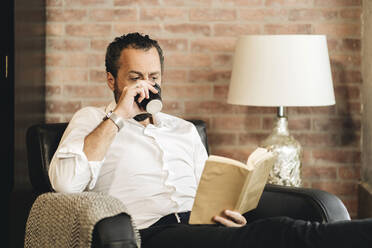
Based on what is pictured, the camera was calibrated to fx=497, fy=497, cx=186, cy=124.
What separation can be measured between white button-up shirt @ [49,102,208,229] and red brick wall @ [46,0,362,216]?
0.64m

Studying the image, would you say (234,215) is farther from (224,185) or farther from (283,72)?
(283,72)

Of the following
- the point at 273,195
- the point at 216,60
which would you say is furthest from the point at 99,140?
the point at 216,60

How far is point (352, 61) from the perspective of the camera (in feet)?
8.57

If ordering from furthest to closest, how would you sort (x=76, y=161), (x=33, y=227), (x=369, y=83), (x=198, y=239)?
(x=369, y=83) → (x=76, y=161) → (x=33, y=227) → (x=198, y=239)

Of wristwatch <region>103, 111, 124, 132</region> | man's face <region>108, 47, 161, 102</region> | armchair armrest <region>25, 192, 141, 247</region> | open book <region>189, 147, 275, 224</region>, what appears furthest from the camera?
man's face <region>108, 47, 161, 102</region>

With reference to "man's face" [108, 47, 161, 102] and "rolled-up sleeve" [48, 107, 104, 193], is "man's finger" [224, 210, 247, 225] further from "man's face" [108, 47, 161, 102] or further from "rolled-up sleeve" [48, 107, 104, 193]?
"man's face" [108, 47, 161, 102]

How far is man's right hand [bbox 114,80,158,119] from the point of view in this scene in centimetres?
178

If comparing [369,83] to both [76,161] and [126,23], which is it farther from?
[76,161]

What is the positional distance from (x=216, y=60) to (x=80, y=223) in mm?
1457

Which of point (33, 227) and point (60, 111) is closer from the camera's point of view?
point (33, 227)

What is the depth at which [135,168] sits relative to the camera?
1.85m

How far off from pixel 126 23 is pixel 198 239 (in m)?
1.50

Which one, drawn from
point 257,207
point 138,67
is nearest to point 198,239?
point 257,207

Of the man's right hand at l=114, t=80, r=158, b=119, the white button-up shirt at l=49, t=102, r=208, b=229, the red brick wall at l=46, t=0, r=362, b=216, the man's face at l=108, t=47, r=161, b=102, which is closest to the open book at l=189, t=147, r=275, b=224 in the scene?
the white button-up shirt at l=49, t=102, r=208, b=229
